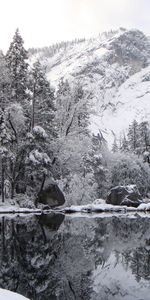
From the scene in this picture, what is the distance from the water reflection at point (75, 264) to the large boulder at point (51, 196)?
762 inches

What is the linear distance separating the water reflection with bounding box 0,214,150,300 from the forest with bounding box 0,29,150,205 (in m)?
18.3

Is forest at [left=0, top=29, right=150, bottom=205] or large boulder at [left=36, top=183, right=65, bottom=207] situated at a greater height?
forest at [left=0, top=29, right=150, bottom=205]

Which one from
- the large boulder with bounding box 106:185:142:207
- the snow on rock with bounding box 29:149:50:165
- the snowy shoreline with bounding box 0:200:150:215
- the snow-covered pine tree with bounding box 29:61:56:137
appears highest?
the snow-covered pine tree with bounding box 29:61:56:137

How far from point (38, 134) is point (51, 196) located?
21.2 ft

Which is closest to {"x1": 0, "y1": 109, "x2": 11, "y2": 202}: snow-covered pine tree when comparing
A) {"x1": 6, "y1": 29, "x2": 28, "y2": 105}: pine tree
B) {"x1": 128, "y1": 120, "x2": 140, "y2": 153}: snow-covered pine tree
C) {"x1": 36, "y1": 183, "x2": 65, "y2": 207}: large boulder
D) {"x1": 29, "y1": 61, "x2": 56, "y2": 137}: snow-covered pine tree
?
{"x1": 36, "y1": 183, "x2": 65, "y2": 207}: large boulder

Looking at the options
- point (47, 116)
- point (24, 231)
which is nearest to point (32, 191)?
point (47, 116)

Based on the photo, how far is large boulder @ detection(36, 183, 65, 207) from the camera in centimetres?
4247

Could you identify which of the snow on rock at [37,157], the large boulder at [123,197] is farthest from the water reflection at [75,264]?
the large boulder at [123,197]

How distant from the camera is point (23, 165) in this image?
41.4m

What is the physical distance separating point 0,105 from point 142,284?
32.4m

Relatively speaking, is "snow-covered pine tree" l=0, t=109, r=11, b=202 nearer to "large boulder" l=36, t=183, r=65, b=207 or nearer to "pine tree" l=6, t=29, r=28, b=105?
"large boulder" l=36, t=183, r=65, b=207

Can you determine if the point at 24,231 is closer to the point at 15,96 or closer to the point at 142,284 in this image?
the point at 142,284

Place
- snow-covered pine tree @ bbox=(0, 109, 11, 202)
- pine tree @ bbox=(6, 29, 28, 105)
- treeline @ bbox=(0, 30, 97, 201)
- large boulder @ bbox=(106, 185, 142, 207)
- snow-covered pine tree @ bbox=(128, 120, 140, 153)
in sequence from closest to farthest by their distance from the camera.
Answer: snow-covered pine tree @ bbox=(0, 109, 11, 202) → treeline @ bbox=(0, 30, 97, 201) → pine tree @ bbox=(6, 29, 28, 105) → large boulder @ bbox=(106, 185, 142, 207) → snow-covered pine tree @ bbox=(128, 120, 140, 153)

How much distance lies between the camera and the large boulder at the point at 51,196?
42.5 metres
